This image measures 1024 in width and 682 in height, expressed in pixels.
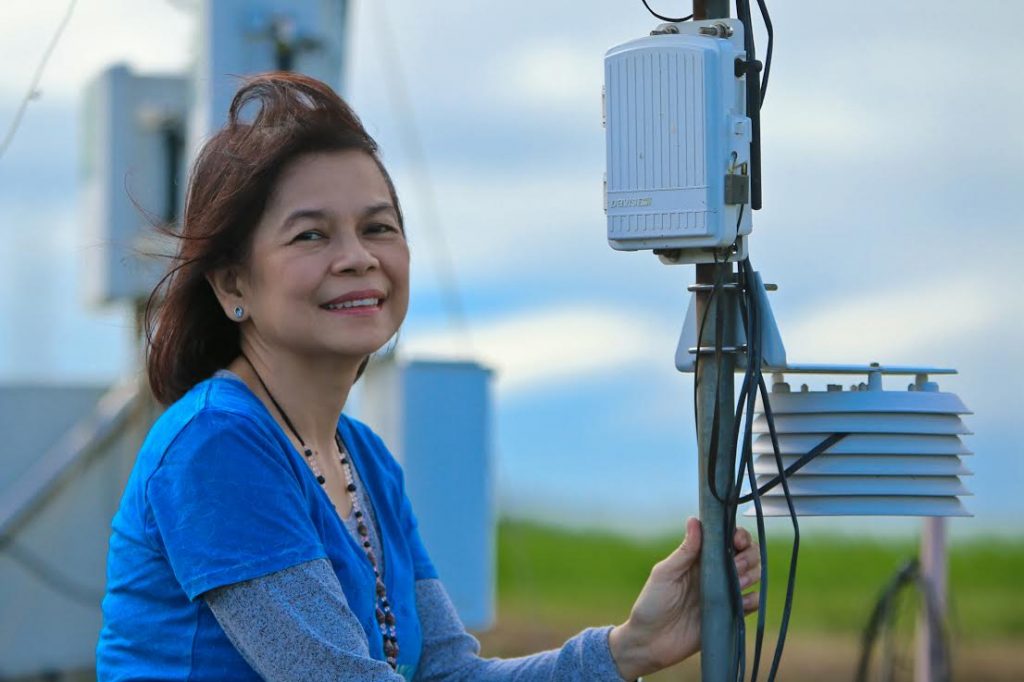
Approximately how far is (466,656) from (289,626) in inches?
21.8

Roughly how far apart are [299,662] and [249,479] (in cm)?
24

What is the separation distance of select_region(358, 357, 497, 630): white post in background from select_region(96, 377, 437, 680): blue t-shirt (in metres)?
2.01

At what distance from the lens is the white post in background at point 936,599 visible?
3584 millimetres

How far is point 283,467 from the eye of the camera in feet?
5.99

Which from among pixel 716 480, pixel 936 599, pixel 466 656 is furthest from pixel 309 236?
pixel 936 599

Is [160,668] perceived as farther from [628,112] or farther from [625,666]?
[628,112]

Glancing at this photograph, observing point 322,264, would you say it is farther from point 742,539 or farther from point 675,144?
point 742,539

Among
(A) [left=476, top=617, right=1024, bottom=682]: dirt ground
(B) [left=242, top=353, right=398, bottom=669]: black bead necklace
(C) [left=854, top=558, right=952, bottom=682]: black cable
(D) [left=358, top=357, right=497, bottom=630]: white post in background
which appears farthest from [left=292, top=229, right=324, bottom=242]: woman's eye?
(A) [left=476, top=617, right=1024, bottom=682]: dirt ground

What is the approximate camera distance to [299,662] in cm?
173

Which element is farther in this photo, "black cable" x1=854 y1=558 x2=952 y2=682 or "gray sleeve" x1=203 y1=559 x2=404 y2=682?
"black cable" x1=854 y1=558 x2=952 y2=682

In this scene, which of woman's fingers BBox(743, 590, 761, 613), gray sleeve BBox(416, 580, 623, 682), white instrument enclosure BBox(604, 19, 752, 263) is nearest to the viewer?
white instrument enclosure BBox(604, 19, 752, 263)

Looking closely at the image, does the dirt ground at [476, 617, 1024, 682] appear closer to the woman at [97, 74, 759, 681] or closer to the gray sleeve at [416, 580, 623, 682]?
the gray sleeve at [416, 580, 623, 682]

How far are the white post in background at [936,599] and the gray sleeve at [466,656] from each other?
5.71 ft

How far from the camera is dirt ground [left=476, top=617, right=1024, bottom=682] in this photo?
6.41 meters
